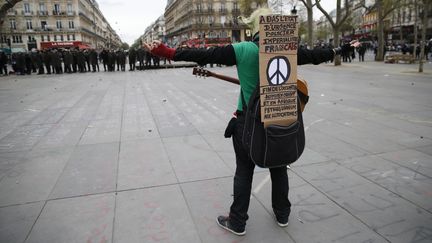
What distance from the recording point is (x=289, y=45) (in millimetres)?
2764

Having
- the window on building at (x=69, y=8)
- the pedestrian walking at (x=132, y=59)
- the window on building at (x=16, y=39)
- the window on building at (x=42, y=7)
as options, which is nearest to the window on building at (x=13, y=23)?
the window on building at (x=16, y=39)

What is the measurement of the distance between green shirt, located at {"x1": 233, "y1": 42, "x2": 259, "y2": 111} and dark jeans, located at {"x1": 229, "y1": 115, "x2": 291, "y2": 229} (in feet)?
0.95

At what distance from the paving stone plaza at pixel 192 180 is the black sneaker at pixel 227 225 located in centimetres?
7

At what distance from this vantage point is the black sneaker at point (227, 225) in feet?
10.0

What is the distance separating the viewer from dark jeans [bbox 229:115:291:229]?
2904mm

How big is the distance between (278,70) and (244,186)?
1.04 m

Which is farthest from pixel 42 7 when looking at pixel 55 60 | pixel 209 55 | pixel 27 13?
pixel 209 55

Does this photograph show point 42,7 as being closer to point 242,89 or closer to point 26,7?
point 26,7

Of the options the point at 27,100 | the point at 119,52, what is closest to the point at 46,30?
the point at 119,52

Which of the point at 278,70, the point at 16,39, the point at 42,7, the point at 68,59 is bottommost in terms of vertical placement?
the point at 278,70

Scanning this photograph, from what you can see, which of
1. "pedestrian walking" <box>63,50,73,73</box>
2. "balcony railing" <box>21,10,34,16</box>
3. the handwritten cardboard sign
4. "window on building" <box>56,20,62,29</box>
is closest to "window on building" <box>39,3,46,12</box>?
"balcony railing" <box>21,10,34,16</box>

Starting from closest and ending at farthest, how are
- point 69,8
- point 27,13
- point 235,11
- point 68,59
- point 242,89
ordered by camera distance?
point 242,89 < point 68,59 < point 27,13 < point 69,8 < point 235,11

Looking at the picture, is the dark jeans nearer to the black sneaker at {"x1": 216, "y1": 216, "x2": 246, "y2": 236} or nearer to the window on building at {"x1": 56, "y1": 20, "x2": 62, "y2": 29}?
the black sneaker at {"x1": 216, "y1": 216, "x2": 246, "y2": 236}

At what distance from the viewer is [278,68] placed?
8.95 ft
